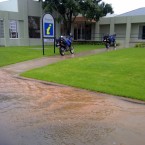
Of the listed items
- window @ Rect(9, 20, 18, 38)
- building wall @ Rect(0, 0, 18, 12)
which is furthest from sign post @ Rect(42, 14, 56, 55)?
building wall @ Rect(0, 0, 18, 12)

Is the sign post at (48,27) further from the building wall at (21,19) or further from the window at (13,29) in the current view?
the window at (13,29)

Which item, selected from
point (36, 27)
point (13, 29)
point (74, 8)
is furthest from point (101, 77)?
point (36, 27)

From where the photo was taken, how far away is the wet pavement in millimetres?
4156

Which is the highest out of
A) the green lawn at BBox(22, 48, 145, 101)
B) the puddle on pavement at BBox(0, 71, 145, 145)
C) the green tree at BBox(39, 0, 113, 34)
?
the green tree at BBox(39, 0, 113, 34)

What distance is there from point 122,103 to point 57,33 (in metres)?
25.3

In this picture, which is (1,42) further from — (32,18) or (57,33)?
(57,33)

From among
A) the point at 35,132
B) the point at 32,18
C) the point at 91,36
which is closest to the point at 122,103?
the point at 35,132

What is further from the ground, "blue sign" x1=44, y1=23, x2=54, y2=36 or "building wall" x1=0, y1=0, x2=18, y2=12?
"building wall" x1=0, y1=0, x2=18, y2=12

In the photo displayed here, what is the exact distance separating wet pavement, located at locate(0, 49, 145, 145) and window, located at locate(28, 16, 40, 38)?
20738 mm

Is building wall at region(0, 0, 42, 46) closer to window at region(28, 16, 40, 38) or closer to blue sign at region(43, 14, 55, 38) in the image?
window at region(28, 16, 40, 38)

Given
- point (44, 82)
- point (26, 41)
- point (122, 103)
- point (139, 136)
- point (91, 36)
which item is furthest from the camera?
point (91, 36)

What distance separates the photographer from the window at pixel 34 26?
2752cm

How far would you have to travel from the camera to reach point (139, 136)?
424cm

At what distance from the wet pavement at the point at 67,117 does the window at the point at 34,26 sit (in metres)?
20.7
